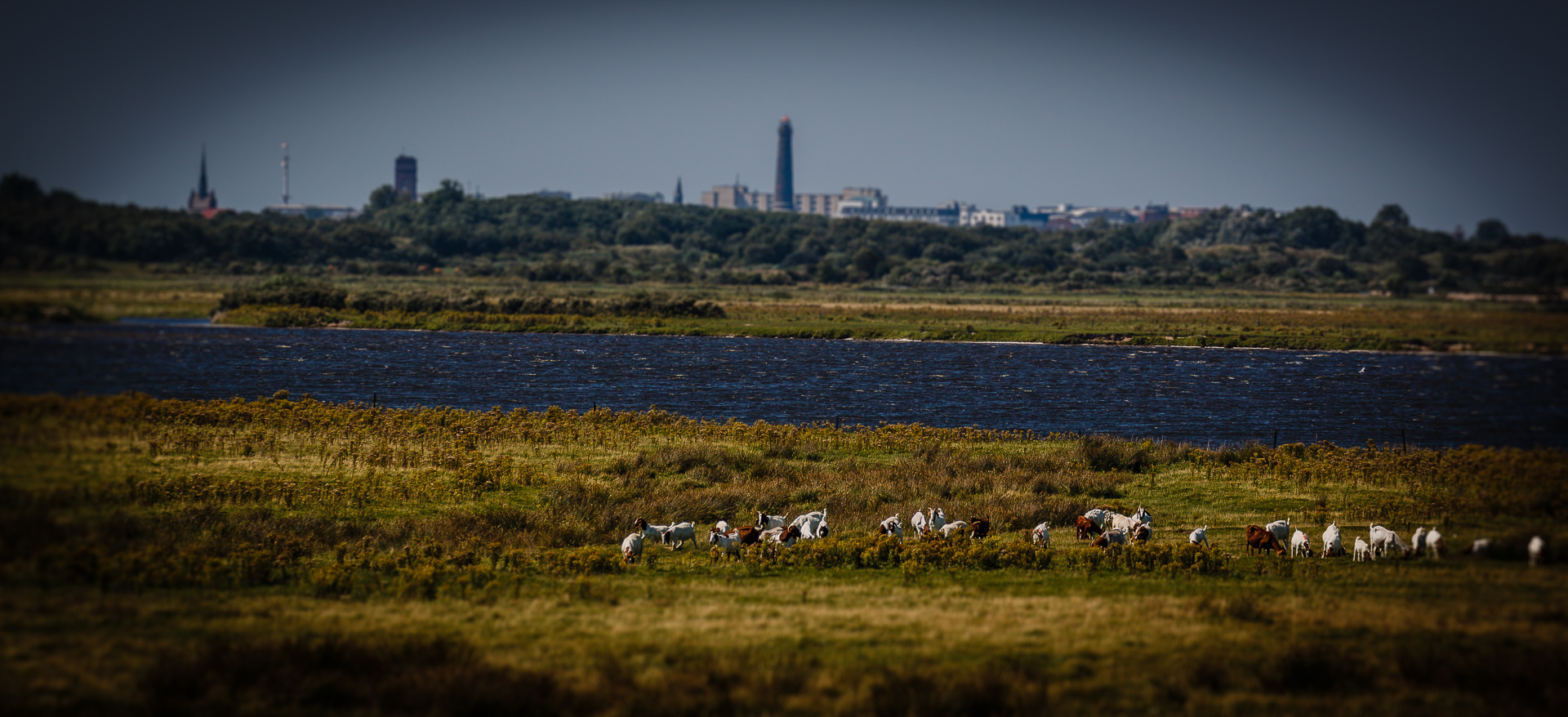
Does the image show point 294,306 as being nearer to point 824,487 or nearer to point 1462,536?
point 824,487

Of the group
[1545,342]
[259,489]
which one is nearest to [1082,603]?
[1545,342]

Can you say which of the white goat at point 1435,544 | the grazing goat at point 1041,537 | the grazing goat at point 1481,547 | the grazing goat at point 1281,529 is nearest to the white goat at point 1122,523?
the grazing goat at point 1041,537

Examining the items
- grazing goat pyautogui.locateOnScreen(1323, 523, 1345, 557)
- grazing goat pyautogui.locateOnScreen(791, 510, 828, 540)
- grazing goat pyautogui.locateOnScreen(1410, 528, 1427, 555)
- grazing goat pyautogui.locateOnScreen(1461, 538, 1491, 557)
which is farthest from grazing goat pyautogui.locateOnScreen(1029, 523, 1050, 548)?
→ grazing goat pyautogui.locateOnScreen(1461, 538, 1491, 557)

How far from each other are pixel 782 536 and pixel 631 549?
2.89 meters

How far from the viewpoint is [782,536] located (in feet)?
64.6

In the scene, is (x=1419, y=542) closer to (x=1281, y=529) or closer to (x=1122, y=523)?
(x=1281, y=529)

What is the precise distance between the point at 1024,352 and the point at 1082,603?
54.0 metres

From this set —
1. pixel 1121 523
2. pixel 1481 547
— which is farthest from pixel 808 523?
pixel 1481 547

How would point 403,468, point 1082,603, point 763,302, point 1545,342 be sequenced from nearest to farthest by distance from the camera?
point 1082,603
point 1545,342
point 403,468
point 763,302

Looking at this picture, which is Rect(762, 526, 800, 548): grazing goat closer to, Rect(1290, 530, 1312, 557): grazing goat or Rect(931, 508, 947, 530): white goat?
Rect(931, 508, 947, 530): white goat

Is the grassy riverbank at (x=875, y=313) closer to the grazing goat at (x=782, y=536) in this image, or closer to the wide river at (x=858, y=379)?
the wide river at (x=858, y=379)

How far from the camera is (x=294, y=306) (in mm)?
71500

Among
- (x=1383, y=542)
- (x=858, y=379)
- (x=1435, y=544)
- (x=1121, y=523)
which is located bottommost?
(x=858, y=379)

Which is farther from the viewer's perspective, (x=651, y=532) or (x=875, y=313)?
(x=875, y=313)
